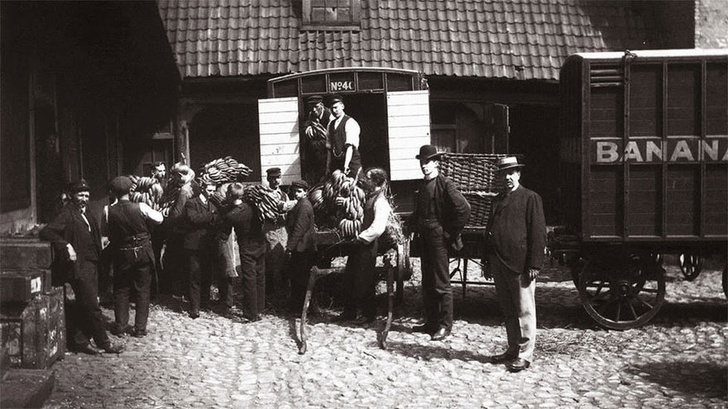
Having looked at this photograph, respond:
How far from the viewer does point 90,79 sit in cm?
1299

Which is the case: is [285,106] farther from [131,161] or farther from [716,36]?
[716,36]

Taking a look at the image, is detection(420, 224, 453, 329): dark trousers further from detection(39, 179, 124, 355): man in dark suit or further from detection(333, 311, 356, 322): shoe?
detection(39, 179, 124, 355): man in dark suit

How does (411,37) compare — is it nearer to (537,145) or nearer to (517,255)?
(537,145)

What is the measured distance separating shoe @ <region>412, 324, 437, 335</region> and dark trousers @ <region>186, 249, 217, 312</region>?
2.75 metres

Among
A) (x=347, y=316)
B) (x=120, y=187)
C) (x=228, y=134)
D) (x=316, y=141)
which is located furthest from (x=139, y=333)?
(x=228, y=134)

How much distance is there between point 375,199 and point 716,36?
8.60 m

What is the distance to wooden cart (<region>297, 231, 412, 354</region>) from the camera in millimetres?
9414

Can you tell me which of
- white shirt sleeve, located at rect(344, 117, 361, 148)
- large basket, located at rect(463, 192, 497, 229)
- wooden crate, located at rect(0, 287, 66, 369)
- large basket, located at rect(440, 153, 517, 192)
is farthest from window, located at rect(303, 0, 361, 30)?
wooden crate, located at rect(0, 287, 66, 369)

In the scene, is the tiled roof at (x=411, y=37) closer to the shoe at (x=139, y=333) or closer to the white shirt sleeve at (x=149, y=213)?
the white shirt sleeve at (x=149, y=213)

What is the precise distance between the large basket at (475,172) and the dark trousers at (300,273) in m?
2.07

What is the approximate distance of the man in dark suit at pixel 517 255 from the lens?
832cm

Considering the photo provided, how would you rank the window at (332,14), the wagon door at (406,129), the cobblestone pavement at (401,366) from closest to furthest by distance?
the cobblestone pavement at (401,366)
the wagon door at (406,129)
the window at (332,14)

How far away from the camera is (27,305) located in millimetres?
7383

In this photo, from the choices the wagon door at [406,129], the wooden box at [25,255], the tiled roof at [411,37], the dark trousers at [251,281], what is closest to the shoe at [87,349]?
the wooden box at [25,255]
